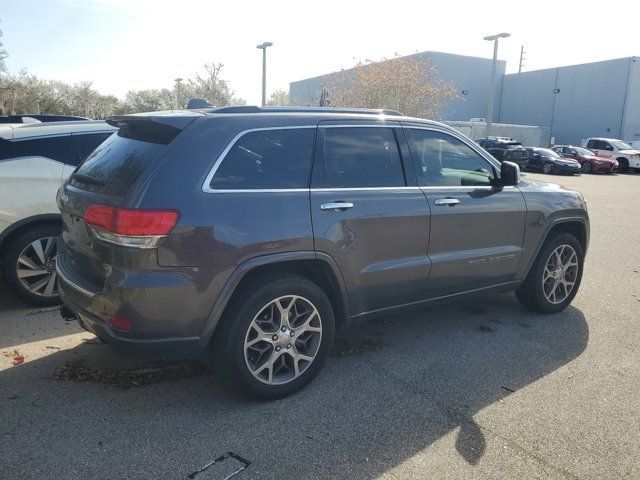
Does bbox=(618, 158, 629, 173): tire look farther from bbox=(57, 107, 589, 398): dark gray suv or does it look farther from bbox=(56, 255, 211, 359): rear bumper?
bbox=(56, 255, 211, 359): rear bumper

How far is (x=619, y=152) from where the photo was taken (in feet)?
103

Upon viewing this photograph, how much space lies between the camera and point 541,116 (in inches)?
2020

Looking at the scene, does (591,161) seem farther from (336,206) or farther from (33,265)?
(33,265)

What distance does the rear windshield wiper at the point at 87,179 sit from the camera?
3367 millimetres

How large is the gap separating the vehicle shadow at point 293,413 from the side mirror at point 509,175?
1370 millimetres

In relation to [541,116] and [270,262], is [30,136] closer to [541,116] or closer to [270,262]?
[270,262]

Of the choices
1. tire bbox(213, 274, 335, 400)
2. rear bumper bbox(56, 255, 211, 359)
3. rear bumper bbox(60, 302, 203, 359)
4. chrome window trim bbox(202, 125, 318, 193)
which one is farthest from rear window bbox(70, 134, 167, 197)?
tire bbox(213, 274, 335, 400)

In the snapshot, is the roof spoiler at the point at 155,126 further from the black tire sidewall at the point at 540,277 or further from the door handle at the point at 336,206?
the black tire sidewall at the point at 540,277

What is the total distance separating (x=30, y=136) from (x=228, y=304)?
3.22 m

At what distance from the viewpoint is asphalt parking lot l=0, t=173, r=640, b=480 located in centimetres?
285

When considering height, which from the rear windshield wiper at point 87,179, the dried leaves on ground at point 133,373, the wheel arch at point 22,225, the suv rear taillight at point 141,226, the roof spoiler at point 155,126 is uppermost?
the roof spoiler at point 155,126

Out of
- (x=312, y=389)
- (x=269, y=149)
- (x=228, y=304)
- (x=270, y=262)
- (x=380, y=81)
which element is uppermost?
(x=380, y=81)

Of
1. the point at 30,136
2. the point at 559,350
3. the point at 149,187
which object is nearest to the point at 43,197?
the point at 30,136

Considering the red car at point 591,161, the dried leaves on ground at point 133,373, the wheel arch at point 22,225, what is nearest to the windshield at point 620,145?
the red car at point 591,161
